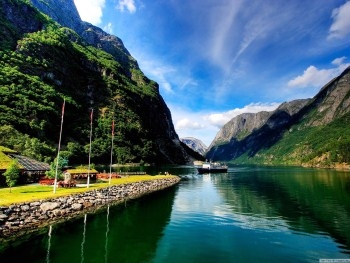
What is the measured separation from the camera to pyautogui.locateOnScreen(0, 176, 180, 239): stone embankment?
34.2 metres

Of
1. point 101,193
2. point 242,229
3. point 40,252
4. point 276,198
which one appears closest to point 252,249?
point 242,229

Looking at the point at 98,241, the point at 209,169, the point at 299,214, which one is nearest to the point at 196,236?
the point at 98,241

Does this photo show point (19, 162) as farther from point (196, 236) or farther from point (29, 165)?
point (196, 236)

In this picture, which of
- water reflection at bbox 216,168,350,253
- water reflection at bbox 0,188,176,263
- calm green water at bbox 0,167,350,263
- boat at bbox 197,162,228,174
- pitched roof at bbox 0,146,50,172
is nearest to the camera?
water reflection at bbox 0,188,176,263

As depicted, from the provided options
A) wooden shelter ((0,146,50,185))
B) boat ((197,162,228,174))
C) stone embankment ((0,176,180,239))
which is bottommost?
stone embankment ((0,176,180,239))

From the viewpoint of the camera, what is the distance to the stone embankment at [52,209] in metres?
34.2

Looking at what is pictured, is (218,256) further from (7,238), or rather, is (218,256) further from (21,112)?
(21,112)

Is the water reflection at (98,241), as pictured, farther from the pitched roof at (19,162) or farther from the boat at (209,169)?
the boat at (209,169)

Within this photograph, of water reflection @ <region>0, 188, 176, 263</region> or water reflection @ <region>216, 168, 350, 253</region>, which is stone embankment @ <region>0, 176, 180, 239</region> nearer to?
water reflection @ <region>0, 188, 176, 263</region>

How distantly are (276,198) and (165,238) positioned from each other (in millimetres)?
41371

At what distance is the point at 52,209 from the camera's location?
A: 137 feet

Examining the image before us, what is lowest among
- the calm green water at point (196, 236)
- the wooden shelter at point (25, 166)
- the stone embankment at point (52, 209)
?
the calm green water at point (196, 236)

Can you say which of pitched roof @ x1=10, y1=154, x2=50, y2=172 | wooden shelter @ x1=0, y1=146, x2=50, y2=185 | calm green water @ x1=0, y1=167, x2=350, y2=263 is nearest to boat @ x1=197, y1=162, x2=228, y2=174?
pitched roof @ x1=10, y1=154, x2=50, y2=172

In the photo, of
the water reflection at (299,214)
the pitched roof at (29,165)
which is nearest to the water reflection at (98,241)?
the water reflection at (299,214)
